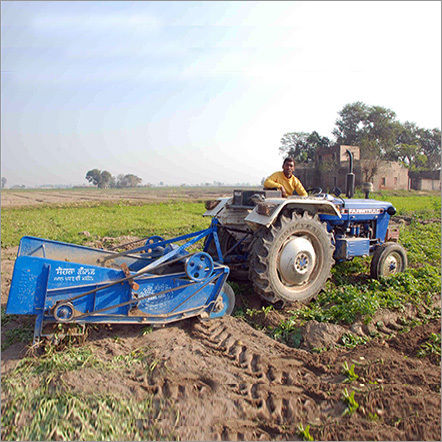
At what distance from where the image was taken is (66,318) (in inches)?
151

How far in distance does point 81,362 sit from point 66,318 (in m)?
0.48

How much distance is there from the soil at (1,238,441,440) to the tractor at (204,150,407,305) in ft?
2.75

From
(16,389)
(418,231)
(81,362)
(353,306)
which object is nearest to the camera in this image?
(16,389)

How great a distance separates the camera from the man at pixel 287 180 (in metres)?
6.03

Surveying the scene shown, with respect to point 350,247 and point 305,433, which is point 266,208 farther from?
point 305,433

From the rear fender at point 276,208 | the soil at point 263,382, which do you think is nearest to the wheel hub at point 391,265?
the rear fender at point 276,208

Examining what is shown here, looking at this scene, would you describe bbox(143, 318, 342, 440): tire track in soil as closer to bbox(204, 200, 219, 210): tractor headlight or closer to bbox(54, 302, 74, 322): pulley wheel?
bbox(54, 302, 74, 322): pulley wheel

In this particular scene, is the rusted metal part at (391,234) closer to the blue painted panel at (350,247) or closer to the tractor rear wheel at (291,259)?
the blue painted panel at (350,247)

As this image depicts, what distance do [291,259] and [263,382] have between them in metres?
1.93

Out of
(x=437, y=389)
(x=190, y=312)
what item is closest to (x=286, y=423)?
(x=437, y=389)

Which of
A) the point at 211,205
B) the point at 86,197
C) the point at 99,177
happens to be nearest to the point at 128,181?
the point at 99,177

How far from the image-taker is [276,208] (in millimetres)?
4945

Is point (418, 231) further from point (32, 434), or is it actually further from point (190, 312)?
point (32, 434)

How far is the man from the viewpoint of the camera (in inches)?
238
